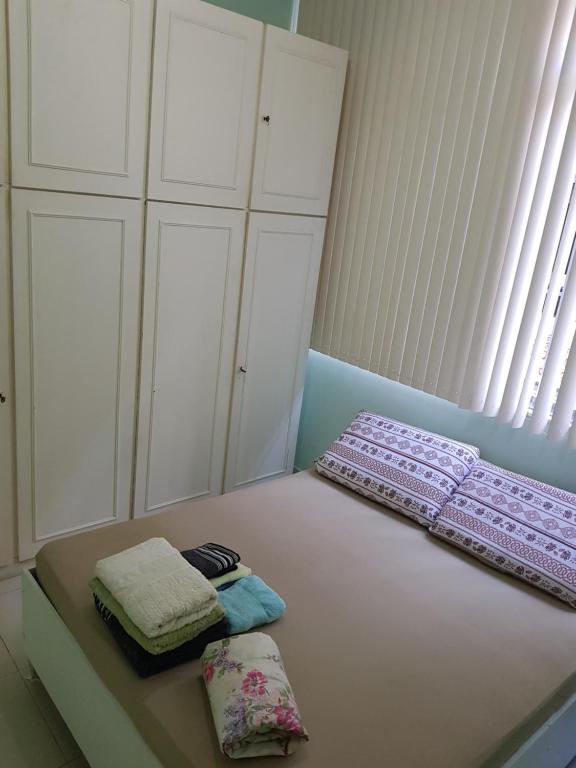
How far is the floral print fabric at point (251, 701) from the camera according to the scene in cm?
128

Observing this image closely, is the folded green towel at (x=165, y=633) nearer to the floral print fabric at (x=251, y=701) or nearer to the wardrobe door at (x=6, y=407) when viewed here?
the floral print fabric at (x=251, y=701)

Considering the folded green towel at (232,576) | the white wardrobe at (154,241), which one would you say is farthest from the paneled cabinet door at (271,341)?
the folded green towel at (232,576)

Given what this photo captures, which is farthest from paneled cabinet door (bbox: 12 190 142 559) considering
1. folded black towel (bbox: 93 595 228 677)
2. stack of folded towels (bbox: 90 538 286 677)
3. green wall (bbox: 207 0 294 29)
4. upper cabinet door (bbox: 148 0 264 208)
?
green wall (bbox: 207 0 294 29)

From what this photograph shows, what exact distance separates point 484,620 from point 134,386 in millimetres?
1581

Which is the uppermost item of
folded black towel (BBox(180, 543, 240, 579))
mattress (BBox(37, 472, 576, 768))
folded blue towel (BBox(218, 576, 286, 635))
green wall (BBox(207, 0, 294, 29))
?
green wall (BBox(207, 0, 294, 29))

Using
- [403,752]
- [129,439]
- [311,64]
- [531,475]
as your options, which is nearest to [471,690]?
[403,752]

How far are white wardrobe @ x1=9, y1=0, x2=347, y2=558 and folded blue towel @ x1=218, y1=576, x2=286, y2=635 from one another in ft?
3.58

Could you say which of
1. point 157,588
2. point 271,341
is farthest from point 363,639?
point 271,341

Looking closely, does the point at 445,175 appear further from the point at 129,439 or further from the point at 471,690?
the point at 471,690

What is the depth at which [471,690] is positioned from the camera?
1.57 metres

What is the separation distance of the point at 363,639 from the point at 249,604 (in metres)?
0.32

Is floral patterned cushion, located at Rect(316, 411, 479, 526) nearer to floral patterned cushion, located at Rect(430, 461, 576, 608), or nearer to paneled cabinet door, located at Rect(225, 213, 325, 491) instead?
floral patterned cushion, located at Rect(430, 461, 576, 608)

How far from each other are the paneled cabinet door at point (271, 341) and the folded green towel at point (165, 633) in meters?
1.45

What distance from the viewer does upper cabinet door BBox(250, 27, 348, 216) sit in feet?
8.55
